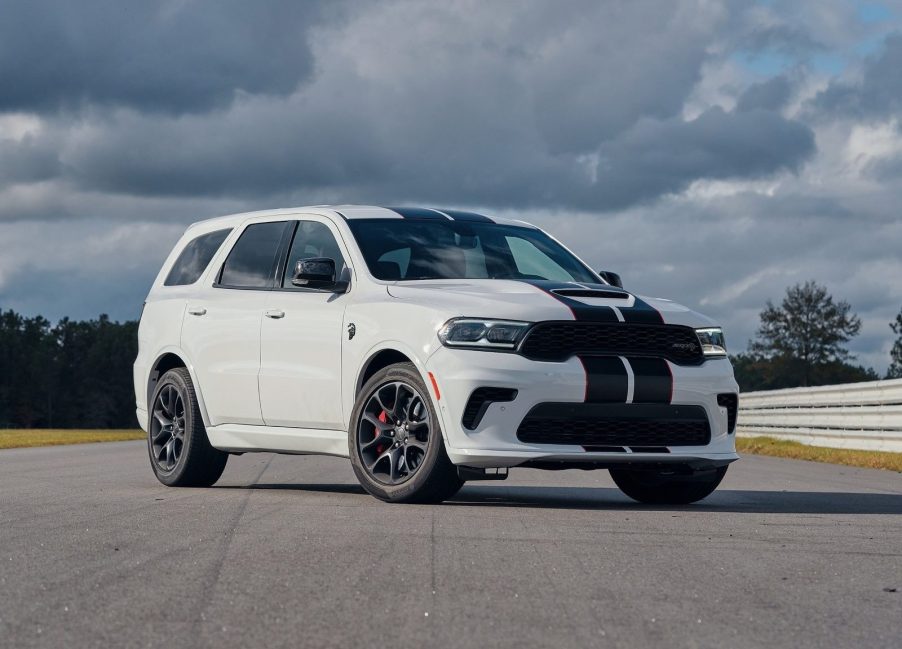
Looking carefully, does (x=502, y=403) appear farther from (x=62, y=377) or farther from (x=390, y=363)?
(x=62, y=377)

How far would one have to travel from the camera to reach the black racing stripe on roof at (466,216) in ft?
33.8

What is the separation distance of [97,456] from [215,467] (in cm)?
788

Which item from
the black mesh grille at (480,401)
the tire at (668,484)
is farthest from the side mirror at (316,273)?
the tire at (668,484)

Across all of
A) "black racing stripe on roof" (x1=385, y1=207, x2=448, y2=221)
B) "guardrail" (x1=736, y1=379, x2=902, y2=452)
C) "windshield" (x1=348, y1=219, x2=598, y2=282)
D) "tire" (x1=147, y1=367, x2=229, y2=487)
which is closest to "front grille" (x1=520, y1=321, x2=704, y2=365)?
"windshield" (x1=348, y1=219, x2=598, y2=282)

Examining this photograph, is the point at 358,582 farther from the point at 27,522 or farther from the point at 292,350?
the point at 292,350

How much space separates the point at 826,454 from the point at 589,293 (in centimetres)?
1078

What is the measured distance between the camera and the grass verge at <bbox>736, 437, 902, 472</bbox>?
16.2 m

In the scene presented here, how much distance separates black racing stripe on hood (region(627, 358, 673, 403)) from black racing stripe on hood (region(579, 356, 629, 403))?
0.08 meters

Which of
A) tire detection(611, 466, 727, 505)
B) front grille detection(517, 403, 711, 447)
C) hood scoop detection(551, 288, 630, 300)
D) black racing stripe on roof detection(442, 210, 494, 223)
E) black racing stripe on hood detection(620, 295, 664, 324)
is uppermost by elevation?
black racing stripe on roof detection(442, 210, 494, 223)

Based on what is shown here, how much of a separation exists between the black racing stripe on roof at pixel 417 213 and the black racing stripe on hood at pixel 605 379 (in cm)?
211

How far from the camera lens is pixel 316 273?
932 centimetres

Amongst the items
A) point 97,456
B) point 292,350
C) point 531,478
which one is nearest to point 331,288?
point 292,350

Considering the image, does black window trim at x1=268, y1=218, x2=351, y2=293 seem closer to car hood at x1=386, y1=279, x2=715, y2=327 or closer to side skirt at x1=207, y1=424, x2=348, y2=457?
car hood at x1=386, y1=279, x2=715, y2=327

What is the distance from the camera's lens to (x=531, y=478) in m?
12.7
